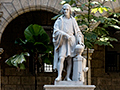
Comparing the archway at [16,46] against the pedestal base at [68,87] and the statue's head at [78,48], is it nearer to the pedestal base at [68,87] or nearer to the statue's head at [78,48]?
the statue's head at [78,48]

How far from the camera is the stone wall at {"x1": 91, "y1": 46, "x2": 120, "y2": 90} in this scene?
2323 cm

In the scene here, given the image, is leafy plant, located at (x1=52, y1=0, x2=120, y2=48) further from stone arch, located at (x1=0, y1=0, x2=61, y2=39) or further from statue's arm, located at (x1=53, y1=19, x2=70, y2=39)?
statue's arm, located at (x1=53, y1=19, x2=70, y2=39)

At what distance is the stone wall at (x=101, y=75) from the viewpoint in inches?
915

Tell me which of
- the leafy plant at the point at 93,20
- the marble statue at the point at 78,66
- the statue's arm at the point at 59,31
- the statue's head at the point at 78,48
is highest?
the leafy plant at the point at 93,20

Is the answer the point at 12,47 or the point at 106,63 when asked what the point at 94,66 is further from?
the point at 12,47

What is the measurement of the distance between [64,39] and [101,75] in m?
10.6

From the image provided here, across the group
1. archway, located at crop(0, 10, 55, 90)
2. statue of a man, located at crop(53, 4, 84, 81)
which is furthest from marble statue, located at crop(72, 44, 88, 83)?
archway, located at crop(0, 10, 55, 90)

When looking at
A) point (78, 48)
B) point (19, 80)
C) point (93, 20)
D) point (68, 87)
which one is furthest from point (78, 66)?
point (19, 80)

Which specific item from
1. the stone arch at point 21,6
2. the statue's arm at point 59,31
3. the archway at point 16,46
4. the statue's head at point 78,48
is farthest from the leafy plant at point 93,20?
the archway at point 16,46

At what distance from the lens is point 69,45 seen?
1300cm

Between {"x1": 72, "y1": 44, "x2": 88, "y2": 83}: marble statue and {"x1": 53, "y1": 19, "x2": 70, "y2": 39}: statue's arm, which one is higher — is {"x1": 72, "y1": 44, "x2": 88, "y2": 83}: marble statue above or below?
below

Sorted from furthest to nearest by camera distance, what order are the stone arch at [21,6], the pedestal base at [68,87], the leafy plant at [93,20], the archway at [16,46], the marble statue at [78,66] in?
the archway at [16,46]
the stone arch at [21,6]
the leafy plant at [93,20]
the marble statue at [78,66]
the pedestal base at [68,87]

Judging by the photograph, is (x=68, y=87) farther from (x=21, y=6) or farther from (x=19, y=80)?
(x=19, y=80)

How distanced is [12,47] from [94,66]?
4.30 meters
